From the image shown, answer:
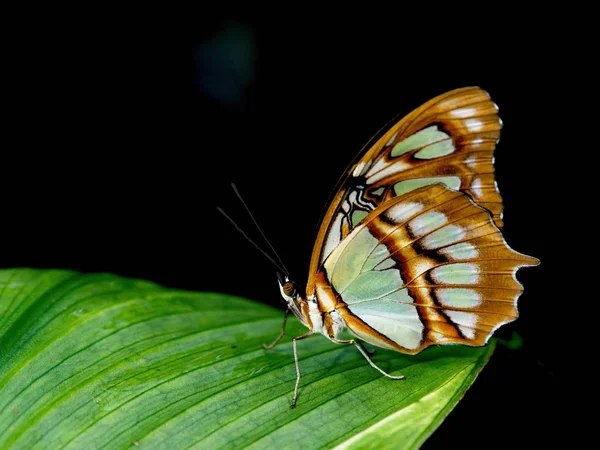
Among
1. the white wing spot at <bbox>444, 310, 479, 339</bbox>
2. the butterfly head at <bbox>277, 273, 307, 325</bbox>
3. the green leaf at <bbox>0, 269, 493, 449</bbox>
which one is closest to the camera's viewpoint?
the green leaf at <bbox>0, 269, 493, 449</bbox>

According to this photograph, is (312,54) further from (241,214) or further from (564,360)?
(564,360)

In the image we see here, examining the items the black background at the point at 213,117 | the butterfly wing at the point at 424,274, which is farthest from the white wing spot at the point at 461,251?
the black background at the point at 213,117

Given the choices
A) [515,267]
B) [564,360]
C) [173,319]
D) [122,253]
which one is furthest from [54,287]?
[564,360]

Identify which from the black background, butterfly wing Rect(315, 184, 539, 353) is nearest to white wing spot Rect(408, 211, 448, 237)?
butterfly wing Rect(315, 184, 539, 353)

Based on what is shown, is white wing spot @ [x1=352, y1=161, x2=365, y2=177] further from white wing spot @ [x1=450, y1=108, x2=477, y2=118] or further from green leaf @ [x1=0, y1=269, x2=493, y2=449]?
green leaf @ [x1=0, y1=269, x2=493, y2=449]

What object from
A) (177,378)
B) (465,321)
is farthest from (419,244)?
(177,378)

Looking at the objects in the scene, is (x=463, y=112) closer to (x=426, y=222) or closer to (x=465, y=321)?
(x=426, y=222)
